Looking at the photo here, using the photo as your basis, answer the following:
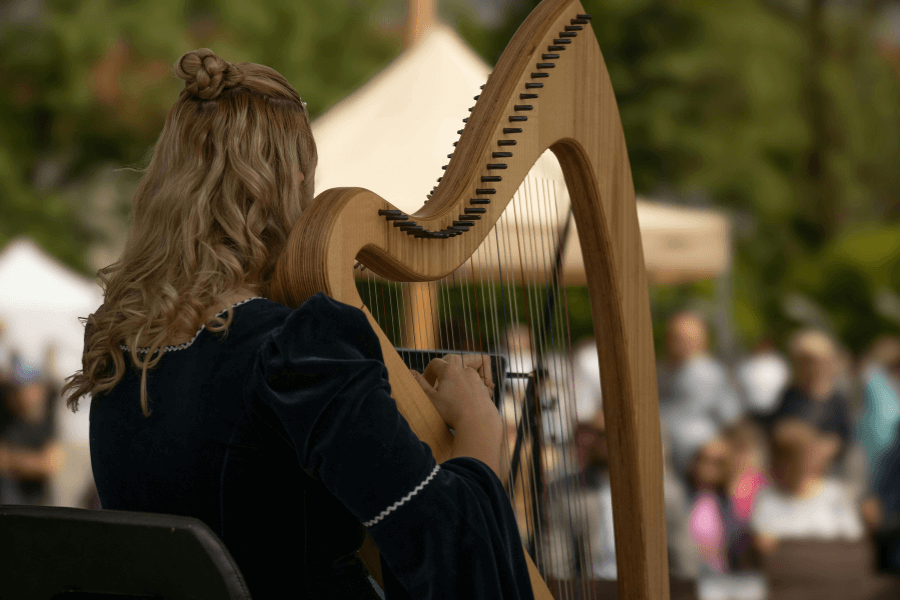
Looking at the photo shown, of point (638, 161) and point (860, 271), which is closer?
point (860, 271)

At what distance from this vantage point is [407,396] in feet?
3.20

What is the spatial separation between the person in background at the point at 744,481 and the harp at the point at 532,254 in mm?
1796

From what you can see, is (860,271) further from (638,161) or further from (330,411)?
(330,411)

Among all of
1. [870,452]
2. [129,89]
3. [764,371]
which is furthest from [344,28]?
[870,452]

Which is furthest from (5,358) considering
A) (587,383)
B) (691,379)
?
(691,379)

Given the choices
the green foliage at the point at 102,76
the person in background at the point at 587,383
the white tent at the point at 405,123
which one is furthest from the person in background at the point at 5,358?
the green foliage at the point at 102,76

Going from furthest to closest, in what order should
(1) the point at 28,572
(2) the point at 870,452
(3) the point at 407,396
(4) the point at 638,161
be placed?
(4) the point at 638,161 → (2) the point at 870,452 → (3) the point at 407,396 → (1) the point at 28,572

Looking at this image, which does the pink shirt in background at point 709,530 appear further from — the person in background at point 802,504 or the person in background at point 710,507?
the person in background at point 802,504

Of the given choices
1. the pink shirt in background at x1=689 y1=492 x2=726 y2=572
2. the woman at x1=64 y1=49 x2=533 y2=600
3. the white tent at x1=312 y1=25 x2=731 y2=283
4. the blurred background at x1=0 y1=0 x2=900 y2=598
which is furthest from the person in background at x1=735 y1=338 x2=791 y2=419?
the woman at x1=64 y1=49 x2=533 y2=600

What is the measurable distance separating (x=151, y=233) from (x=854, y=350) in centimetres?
700

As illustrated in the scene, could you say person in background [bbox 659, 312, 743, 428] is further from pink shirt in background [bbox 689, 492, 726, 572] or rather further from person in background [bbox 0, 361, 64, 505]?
person in background [bbox 0, 361, 64, 505]

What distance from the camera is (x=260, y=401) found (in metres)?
0.84

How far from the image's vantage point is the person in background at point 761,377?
4.18 metres

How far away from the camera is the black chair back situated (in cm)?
68
